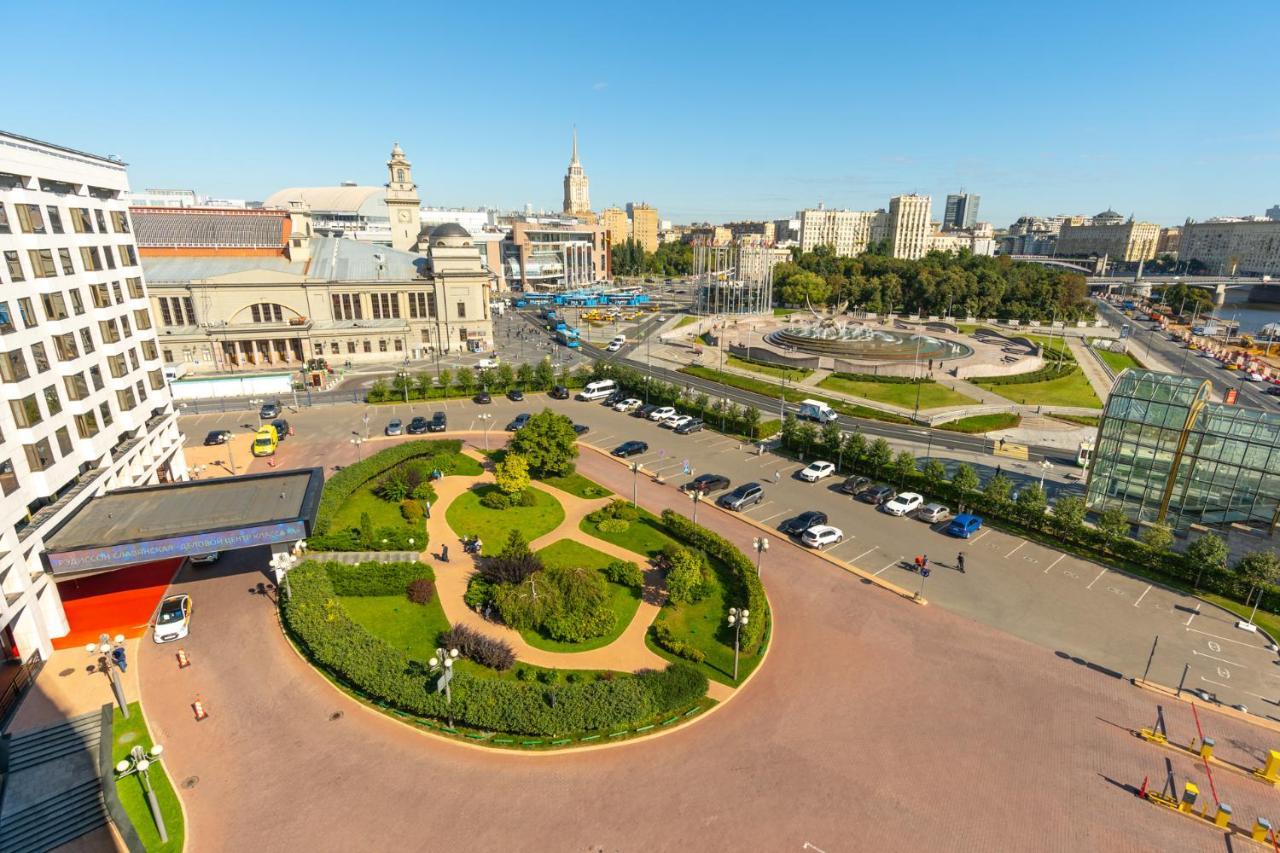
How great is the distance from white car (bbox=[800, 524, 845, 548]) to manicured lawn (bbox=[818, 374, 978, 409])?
1412 inches

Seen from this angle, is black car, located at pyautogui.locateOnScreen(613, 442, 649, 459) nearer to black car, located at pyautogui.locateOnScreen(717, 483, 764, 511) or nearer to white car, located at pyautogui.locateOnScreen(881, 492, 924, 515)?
black car, located at pyautogui.locateOnScreen(717, 483, 764, 511)

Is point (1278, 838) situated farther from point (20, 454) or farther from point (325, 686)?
point (20, 454)

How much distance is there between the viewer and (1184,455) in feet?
123

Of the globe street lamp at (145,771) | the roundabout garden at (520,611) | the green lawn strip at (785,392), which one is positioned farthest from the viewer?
the green lawn strip at (785,392)

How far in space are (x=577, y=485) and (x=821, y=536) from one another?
1780 centimetres

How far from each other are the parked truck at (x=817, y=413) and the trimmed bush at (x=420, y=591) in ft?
141

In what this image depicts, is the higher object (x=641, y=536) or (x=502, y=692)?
(x=502, y=692)

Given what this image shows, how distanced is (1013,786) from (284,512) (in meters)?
33.5

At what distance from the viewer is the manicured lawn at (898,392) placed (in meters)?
69.9

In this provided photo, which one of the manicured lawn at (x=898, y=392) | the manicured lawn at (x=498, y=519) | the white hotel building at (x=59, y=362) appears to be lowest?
the manicured lawn at (x=498, y=519)

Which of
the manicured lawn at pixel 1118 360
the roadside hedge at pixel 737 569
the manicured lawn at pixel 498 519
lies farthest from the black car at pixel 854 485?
the manicured lawn at pixel 1118 360

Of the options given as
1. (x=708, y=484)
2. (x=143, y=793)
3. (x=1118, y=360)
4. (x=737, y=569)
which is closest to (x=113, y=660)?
(x=143, y=793)

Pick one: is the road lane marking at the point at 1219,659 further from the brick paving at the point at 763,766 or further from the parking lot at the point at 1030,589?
the brick paving at the point at 763,766

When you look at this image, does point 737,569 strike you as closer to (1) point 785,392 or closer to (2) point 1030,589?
(2) point 1030,589
